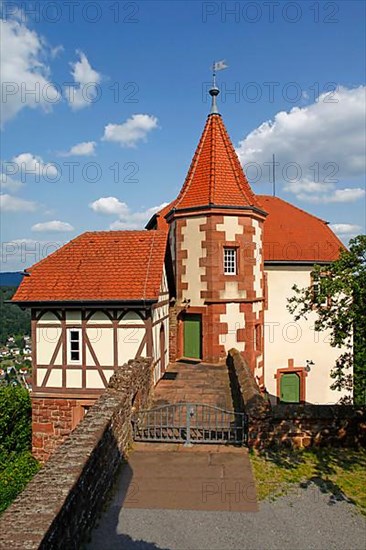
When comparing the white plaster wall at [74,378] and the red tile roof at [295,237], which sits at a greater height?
the red tile roof at [295,237]

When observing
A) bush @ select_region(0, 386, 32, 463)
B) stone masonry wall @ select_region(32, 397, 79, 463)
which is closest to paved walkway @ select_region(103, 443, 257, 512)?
stone masonry wall @ select_region(32, 397, 79, 463)

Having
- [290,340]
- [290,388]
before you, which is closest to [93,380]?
[290,340]

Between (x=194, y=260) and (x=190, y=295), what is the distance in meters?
1.38

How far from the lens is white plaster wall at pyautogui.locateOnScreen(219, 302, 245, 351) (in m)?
16.9

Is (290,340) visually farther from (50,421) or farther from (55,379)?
(50,421)

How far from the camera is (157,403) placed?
39.2ft

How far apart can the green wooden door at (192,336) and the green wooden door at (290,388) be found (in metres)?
5.10

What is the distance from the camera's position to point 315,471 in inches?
293

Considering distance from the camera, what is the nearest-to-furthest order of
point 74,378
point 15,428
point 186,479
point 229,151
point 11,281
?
point 186,479, point 74,378, point 15,428, point 229,151, point 11,281

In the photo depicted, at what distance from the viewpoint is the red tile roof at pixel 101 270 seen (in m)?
14.4

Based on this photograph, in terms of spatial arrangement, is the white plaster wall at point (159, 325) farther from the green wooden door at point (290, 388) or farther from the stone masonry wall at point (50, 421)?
the green wooden door at point (290, 388)

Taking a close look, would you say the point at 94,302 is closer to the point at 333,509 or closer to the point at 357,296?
the point at 357,296

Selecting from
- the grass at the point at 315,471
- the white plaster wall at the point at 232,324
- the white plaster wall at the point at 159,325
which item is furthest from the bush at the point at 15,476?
the grass at the point at 315,471

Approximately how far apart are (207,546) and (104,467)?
1.92m
